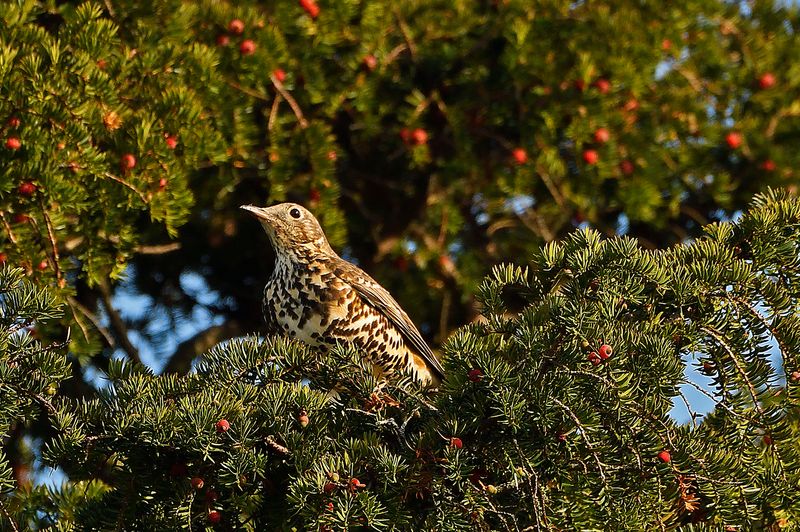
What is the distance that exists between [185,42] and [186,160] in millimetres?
564

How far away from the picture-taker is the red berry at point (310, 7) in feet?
16.3

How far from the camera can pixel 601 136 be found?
5320 mm

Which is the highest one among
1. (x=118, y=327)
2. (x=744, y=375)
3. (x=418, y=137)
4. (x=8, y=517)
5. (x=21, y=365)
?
(x=418, y=137)

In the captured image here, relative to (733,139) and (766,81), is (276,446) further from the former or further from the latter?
(766,81)

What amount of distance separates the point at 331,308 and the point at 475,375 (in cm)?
156

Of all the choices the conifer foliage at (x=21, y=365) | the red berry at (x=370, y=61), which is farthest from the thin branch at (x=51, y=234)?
the red berry at (x=370, y=61)

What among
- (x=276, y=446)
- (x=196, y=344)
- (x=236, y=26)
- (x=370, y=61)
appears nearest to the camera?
(x=276, y=446)

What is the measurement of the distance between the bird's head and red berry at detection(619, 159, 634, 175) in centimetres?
169

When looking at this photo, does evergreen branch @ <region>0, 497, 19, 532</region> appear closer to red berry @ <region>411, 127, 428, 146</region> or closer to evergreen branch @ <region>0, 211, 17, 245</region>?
evergreen branch @ <region>0, 211, 17, 245</region>

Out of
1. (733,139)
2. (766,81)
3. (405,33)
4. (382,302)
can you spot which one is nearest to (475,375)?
(382,302)

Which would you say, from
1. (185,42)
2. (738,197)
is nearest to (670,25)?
(738,197)

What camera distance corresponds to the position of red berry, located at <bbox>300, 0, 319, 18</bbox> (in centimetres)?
496

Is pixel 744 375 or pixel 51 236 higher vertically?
Answer: pixel 51 236

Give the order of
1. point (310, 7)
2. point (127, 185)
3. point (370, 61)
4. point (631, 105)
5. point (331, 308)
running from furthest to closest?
point (631, 105) < point (370, 61) < point (310, 7) < point (331, 308) < point (127, 185)
